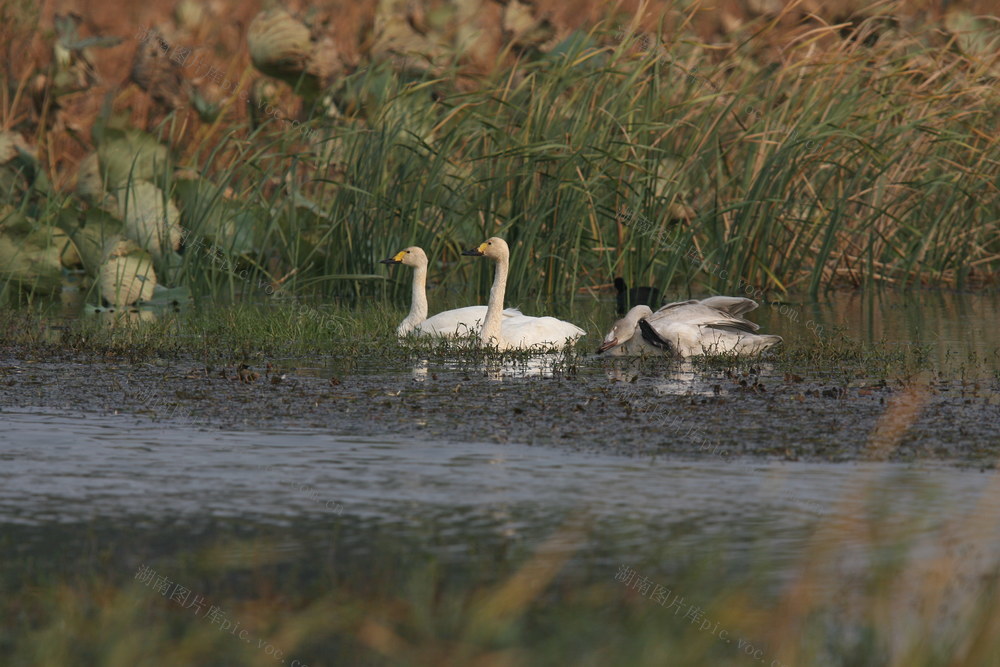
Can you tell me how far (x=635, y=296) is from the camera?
12867mm

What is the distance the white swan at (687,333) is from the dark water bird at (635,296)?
2.29 meters

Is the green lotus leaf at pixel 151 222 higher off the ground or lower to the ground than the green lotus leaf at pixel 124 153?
lower

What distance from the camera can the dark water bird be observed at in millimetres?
12808

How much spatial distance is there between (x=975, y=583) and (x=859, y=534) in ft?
2.03

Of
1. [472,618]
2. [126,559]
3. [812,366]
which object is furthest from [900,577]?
[812,366]

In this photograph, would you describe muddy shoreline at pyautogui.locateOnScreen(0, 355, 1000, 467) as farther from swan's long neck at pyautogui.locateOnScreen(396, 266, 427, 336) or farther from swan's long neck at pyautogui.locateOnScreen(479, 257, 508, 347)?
swan's long neck at pyautogui.locateOnScreen(396, 266, 427, 336)

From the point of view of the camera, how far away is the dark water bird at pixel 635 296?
12808 mm

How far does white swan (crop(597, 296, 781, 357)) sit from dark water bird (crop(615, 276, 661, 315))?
2.29m

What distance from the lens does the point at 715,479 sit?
630cm

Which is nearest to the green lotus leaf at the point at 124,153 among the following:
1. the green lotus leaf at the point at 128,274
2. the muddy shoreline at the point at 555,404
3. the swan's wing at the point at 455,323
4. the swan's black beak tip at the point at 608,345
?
the green lotus leaf at the point at 128,274

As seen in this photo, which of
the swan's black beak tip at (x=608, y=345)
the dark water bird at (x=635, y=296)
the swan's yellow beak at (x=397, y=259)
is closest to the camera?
the swan's black beak tip at (x=608, y=345)

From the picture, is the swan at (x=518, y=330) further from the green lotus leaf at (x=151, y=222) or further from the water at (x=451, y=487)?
the green lotus leaf at (x=151, y=222)

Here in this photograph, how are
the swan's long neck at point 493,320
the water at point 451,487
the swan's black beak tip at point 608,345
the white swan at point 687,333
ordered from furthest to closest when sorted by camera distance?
the swan's long neck at point 493,320, the swan's black beak tip at point 608,345, the white swan at point 687,333, the water at point 451,487

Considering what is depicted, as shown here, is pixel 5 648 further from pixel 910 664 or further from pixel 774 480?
pixel 774 480
